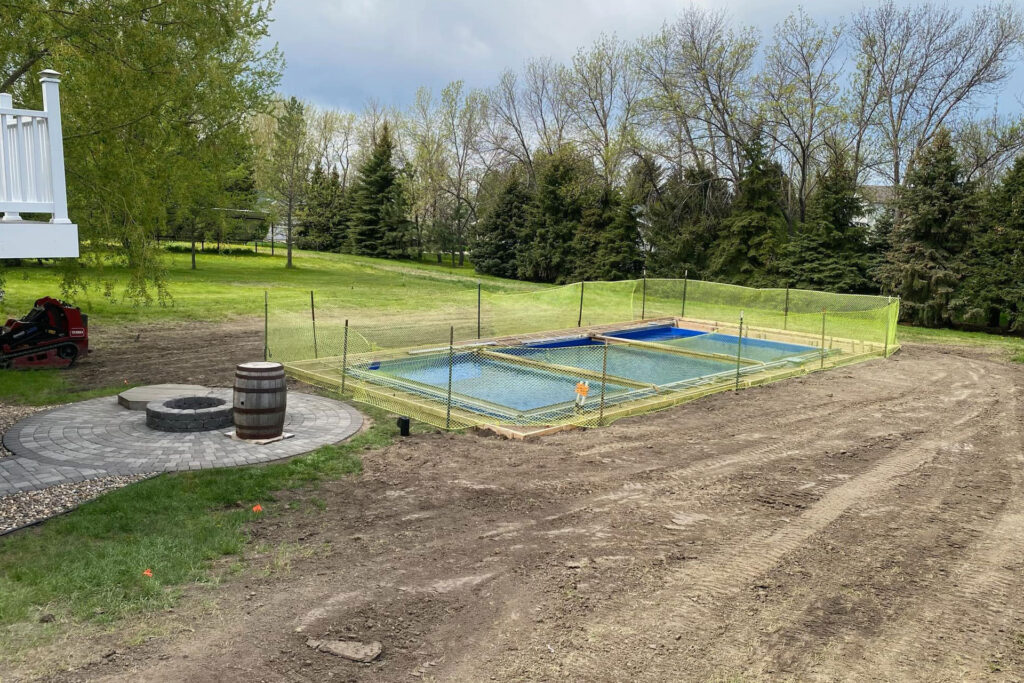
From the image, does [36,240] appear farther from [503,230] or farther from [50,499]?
[503,230]

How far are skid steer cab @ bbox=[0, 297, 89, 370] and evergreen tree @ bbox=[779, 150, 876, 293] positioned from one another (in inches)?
1010

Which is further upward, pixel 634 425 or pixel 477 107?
pixel 477 107

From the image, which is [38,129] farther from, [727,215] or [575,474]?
[727,215]

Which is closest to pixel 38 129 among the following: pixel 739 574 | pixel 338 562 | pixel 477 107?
pixel 338 562

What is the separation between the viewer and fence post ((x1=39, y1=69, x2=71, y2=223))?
21.3 ft

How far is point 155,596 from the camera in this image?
490 centimetres

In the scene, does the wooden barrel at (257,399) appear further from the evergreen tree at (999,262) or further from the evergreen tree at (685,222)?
the evergreen tree at (685,222)

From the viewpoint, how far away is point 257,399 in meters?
8.40

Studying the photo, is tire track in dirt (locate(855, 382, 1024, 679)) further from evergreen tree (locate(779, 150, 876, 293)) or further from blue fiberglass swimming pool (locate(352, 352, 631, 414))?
evergreen tree (locate(779, 150, 876, 293))

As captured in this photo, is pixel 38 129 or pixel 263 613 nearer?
pixel 263 613

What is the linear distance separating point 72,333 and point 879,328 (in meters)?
19.5

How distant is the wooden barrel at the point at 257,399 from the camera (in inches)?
330

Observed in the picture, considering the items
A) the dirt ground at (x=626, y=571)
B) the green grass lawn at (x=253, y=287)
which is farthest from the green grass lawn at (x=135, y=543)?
the green grass lawn at (x=253, y=287)

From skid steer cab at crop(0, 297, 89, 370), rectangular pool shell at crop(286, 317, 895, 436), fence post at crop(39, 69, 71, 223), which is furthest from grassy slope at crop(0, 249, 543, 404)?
fence post at crop(39, 69, 71, 223)
